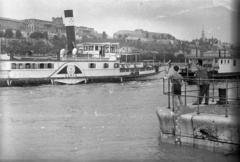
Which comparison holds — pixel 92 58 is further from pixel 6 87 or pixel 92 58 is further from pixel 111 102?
pixel 111 102

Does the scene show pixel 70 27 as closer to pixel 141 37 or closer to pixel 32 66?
pixel 32 66

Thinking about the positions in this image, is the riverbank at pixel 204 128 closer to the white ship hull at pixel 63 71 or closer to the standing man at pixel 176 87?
the standing man at pixel 176 87

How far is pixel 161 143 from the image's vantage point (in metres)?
10.2

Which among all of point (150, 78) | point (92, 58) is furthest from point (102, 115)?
point (150, 78)

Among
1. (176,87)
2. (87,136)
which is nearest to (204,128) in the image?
(176,87)

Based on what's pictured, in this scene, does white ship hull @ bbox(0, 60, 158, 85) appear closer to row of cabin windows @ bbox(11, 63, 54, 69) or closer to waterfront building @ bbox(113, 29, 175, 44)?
row of cabin windows @ bbox(11, 63, 54, 69)

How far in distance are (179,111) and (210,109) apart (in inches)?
52.1

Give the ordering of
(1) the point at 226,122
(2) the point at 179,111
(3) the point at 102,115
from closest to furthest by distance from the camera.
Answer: (1) the point at 226,122 → (2) the point at 179,111 → (3) the point at 102,115

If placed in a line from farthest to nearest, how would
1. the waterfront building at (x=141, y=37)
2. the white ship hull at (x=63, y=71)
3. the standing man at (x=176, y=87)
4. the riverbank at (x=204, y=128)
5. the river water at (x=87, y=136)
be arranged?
the waterfront building at (x=141, y=37) → the white ship hull at (x=63, y=71) → the standing man at (x=176, y=87) → the river water at (x=87, y=136) → the riverbank at (x=204, y=128)

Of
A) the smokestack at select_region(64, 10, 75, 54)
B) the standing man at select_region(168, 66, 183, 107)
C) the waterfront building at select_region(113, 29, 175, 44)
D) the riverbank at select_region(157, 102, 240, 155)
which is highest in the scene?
the waterfront building at select_region(113, 29, 175, 44)

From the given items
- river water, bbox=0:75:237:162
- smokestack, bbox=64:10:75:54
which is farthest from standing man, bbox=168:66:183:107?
smokestack, bbox=64:10:75:54

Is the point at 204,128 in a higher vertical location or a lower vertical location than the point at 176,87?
lower

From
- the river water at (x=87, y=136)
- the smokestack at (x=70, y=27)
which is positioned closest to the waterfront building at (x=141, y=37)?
the smokestack at (x=70, y=27)

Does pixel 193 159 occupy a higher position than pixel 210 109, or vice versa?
pixel 210 109
